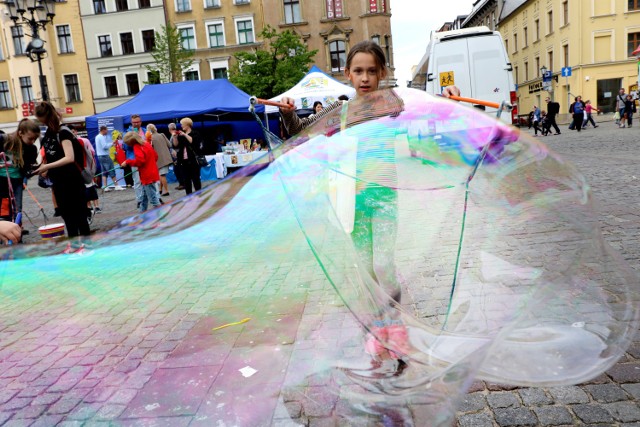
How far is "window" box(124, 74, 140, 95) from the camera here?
131 ft

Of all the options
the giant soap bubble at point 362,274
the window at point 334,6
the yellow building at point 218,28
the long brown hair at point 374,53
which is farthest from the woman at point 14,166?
the window at point 334,6

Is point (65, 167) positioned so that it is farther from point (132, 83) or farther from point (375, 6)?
point (375, 6)

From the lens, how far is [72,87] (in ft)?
131

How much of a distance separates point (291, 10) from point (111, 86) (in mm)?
15889

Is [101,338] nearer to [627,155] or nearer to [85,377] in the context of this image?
[85,377]

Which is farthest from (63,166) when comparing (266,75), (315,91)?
(266,75)

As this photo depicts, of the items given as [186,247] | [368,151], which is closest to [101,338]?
[186,247]

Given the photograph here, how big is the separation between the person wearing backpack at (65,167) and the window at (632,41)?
41.8 m

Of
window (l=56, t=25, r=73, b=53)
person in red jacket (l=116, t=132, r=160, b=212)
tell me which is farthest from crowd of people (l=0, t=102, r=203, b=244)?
window (l=56, t=25, r=73, b=53)

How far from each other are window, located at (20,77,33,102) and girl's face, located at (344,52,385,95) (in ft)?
144

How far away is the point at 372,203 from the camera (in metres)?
2.23

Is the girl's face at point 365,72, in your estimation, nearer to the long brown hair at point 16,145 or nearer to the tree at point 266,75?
the long brown hair at point 16,145

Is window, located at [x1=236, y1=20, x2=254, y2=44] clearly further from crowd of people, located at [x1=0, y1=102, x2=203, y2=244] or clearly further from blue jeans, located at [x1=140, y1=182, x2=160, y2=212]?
blue jeans, located at [x1=140, y1=182, x2=160, y2=212]

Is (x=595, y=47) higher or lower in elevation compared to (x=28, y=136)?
higher
